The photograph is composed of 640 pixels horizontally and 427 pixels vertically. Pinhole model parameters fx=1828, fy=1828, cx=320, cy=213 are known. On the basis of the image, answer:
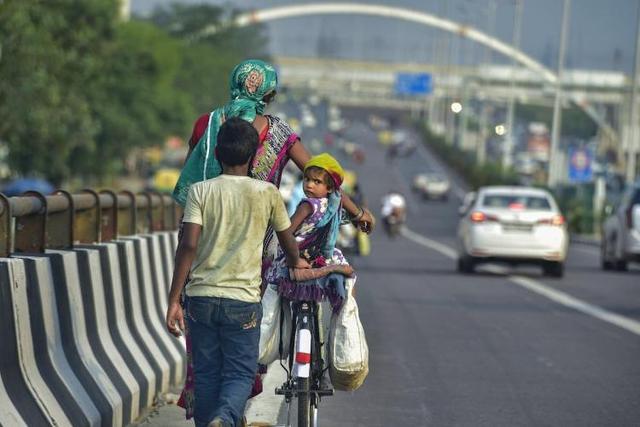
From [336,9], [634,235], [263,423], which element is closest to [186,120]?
[336,9]

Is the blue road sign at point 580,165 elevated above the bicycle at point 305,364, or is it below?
below

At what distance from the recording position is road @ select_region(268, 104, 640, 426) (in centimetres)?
1085

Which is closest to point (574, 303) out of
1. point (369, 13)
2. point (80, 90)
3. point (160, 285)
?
point (160, 285)

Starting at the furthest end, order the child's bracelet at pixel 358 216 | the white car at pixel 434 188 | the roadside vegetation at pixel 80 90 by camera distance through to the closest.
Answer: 1. the white car at pixel 434 188
2. the roadside vegetation at pixel 80 90
3. the child's bracelet at pixel 358 216

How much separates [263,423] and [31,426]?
7.44 feet

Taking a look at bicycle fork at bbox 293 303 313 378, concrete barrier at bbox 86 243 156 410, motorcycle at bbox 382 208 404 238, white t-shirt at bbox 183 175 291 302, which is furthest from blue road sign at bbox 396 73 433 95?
white t-shirt at bbox 183 175 291 302

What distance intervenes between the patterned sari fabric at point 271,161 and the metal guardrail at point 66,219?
1.10m

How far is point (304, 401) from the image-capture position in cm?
797

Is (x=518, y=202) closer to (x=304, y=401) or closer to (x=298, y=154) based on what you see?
(x=298, y=154)

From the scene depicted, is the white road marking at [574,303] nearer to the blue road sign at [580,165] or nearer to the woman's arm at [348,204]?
the woman's arm at [348,204]

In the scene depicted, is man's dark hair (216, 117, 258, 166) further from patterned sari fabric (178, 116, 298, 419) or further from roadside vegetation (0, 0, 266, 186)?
roadside vegetation (0, 0, 266, 186)

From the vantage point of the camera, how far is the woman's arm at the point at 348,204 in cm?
827

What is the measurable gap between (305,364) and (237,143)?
1.12 meters

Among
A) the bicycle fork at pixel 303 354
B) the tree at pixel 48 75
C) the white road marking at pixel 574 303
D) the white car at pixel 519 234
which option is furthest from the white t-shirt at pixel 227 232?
the tree at pixel 48 75
